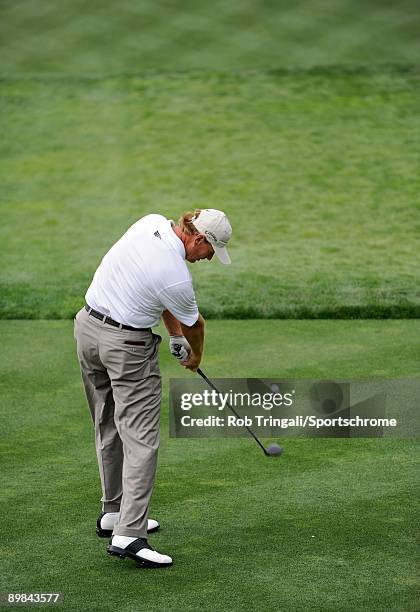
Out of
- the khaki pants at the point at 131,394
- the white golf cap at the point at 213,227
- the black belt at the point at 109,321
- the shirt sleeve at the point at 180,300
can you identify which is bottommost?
the khaki pants at the point at 131,394

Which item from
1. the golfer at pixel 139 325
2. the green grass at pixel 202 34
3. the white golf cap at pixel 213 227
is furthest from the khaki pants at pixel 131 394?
the green grass at pixel 202 34

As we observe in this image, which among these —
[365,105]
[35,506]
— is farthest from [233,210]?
[35,506]

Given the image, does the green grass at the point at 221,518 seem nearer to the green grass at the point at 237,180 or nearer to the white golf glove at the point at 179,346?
the white golf glove at the point at 179,346

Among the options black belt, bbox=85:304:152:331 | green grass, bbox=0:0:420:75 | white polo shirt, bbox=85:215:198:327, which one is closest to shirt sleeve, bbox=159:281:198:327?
white polo shirt, bbox=85:215:198:327

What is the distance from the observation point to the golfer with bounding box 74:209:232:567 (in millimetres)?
5637

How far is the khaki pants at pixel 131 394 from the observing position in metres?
5.70

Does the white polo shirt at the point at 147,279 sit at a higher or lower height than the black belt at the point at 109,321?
higher

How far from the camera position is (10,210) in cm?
1565

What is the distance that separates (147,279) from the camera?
563cm

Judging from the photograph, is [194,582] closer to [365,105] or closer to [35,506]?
[35,506]

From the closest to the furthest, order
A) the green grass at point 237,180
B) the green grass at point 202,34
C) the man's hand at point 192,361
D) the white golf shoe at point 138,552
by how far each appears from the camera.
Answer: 1. the white golf shoe at point 138,552
2. the man's hand at point 192,361
3. the green grass at point 237,180
4. the green grass at point 202,34

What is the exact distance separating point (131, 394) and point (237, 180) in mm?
10833

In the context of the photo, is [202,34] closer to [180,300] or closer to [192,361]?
[192,361]

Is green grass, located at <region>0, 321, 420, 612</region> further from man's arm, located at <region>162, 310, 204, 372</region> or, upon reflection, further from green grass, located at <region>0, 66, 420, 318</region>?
green grass, located at <region>0, 66, 420, 318</region>
